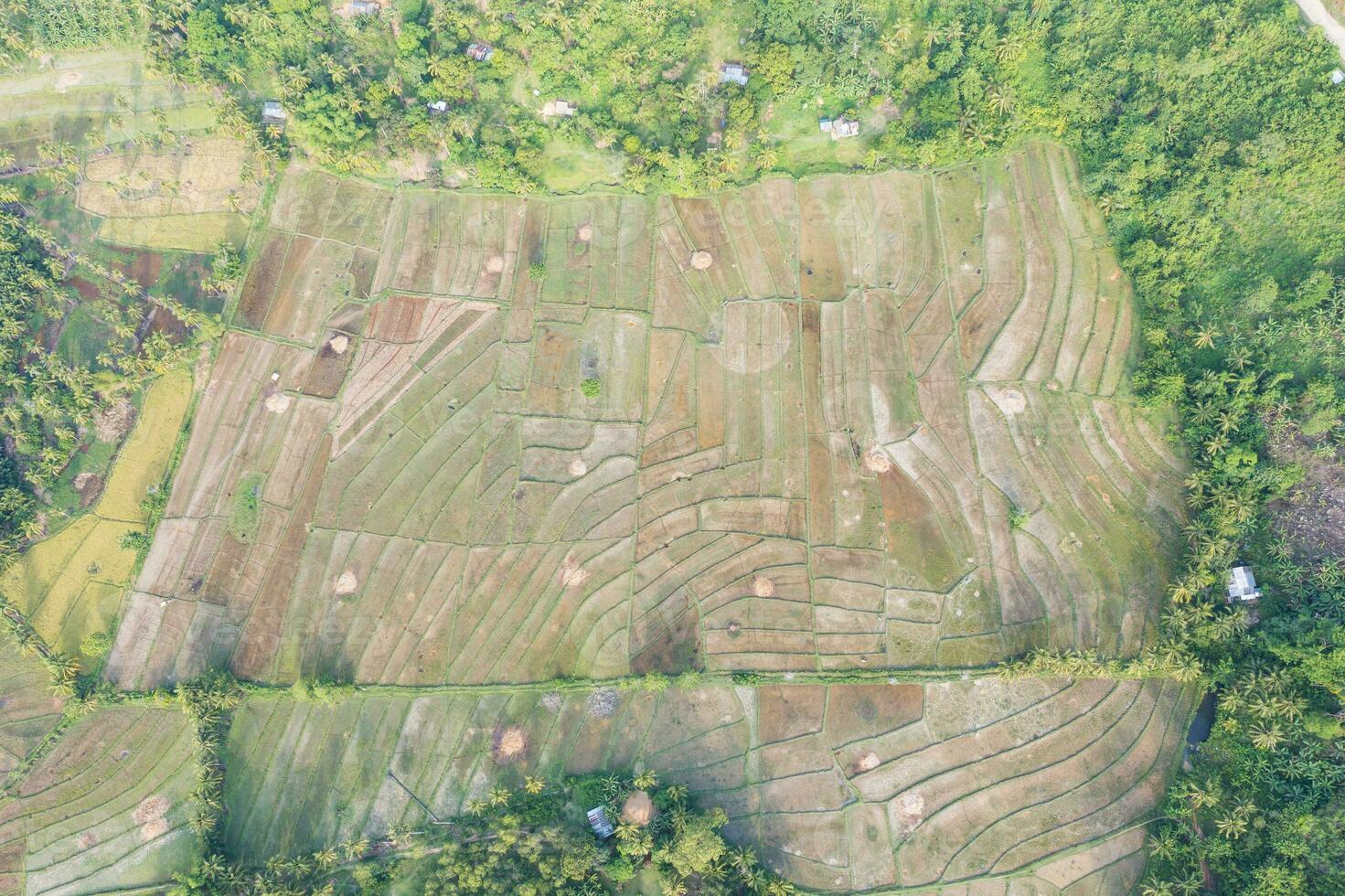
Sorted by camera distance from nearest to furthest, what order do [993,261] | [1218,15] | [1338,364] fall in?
[1338,364], [1218,15], [993,261]

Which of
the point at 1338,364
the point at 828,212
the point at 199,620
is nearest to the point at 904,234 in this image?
the point at 828,212

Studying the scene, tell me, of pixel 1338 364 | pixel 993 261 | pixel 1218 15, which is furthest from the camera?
pixel 993 261

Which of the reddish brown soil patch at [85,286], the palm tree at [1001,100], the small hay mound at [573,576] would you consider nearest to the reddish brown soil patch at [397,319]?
the small hay mound at [573,576]

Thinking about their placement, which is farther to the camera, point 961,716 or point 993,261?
point 993,261

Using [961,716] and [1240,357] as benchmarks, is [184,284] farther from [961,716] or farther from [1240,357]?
[1240,357]

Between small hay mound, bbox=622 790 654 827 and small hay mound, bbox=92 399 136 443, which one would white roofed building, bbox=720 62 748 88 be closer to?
small hay mound, bbox=92 399 136 443

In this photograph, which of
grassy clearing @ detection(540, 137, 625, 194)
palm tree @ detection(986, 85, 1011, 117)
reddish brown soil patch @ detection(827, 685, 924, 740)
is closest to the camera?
reddish brown soil patch @ detection(827, 685, 924, 740)

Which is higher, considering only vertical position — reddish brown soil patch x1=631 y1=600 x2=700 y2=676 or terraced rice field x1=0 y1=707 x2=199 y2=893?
reddish brown soil patch x1=631 y1=600 x2=700 y2=676

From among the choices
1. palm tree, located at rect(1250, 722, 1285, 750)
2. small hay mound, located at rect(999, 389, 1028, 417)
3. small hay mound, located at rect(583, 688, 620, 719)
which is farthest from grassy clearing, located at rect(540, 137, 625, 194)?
palm tree, located at rect(1250, 722, 1285, 750)
